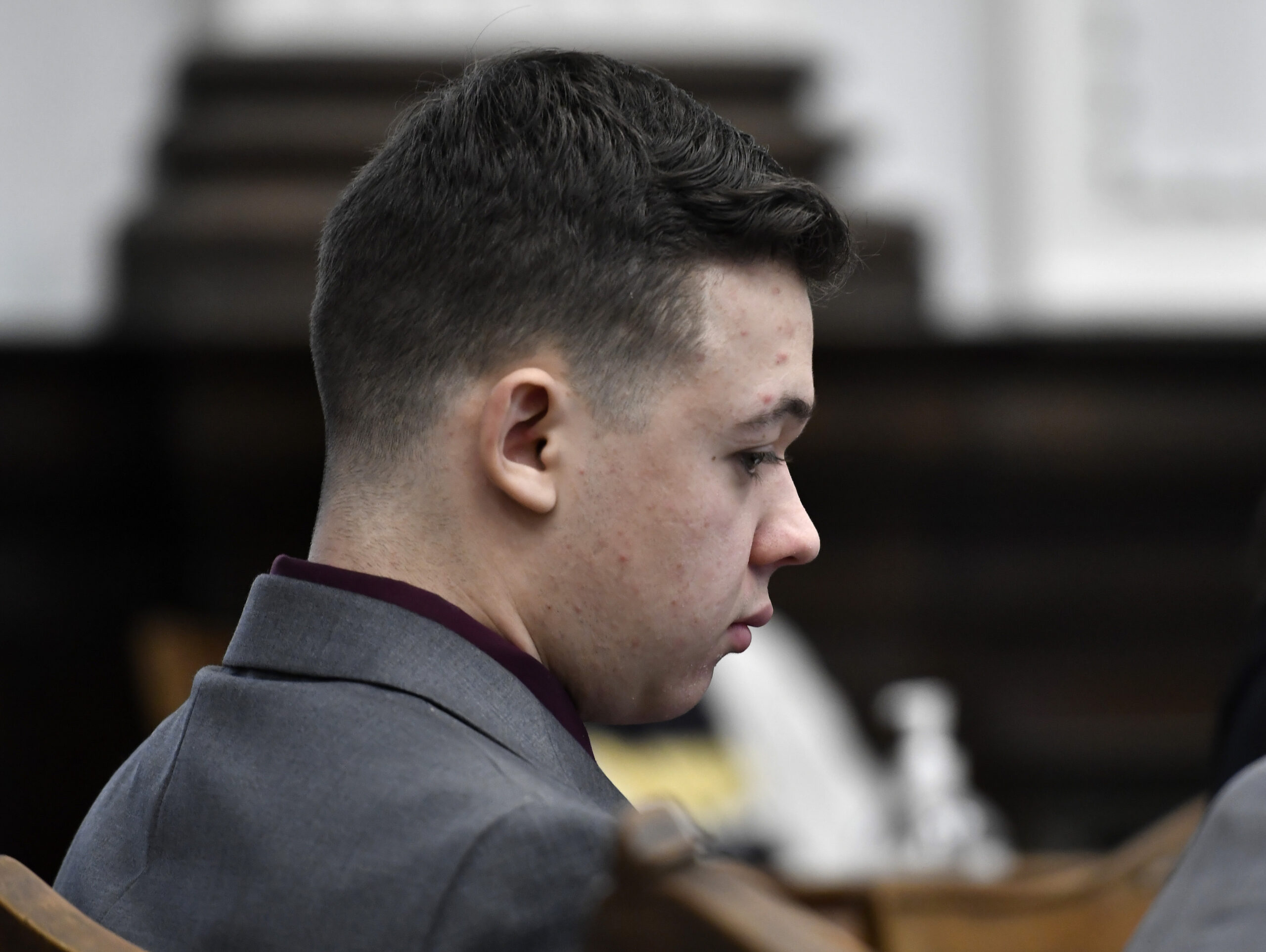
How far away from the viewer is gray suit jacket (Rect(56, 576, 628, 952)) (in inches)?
28.5


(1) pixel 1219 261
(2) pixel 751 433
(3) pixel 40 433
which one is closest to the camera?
(2) pixel 751 433

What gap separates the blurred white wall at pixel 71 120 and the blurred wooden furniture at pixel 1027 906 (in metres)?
2.86

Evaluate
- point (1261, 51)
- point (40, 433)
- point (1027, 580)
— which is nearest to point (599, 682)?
point (40, 433)

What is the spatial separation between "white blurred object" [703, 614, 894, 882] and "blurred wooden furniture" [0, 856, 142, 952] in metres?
2.32

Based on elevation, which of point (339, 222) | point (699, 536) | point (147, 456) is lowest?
point (147, 456)

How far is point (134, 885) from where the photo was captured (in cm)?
87

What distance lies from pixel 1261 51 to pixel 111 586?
131 inches

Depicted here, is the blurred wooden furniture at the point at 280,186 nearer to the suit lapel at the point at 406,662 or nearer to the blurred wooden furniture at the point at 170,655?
the blurred wooden furniture at the point at 170,655

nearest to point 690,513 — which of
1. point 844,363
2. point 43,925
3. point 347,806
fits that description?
point 347,806

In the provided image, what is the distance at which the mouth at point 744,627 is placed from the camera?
104cm

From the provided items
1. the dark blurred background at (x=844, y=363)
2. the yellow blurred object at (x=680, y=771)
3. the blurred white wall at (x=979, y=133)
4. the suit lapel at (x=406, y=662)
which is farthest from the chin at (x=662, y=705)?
the blurred white wall at (x=979, y=133)

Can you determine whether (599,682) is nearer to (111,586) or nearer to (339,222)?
(339,222)

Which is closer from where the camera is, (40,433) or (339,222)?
(339,222)

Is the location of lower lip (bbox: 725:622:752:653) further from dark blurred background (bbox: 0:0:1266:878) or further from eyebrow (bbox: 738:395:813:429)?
dark blurred background (bbox: 0:0:1266:878)
